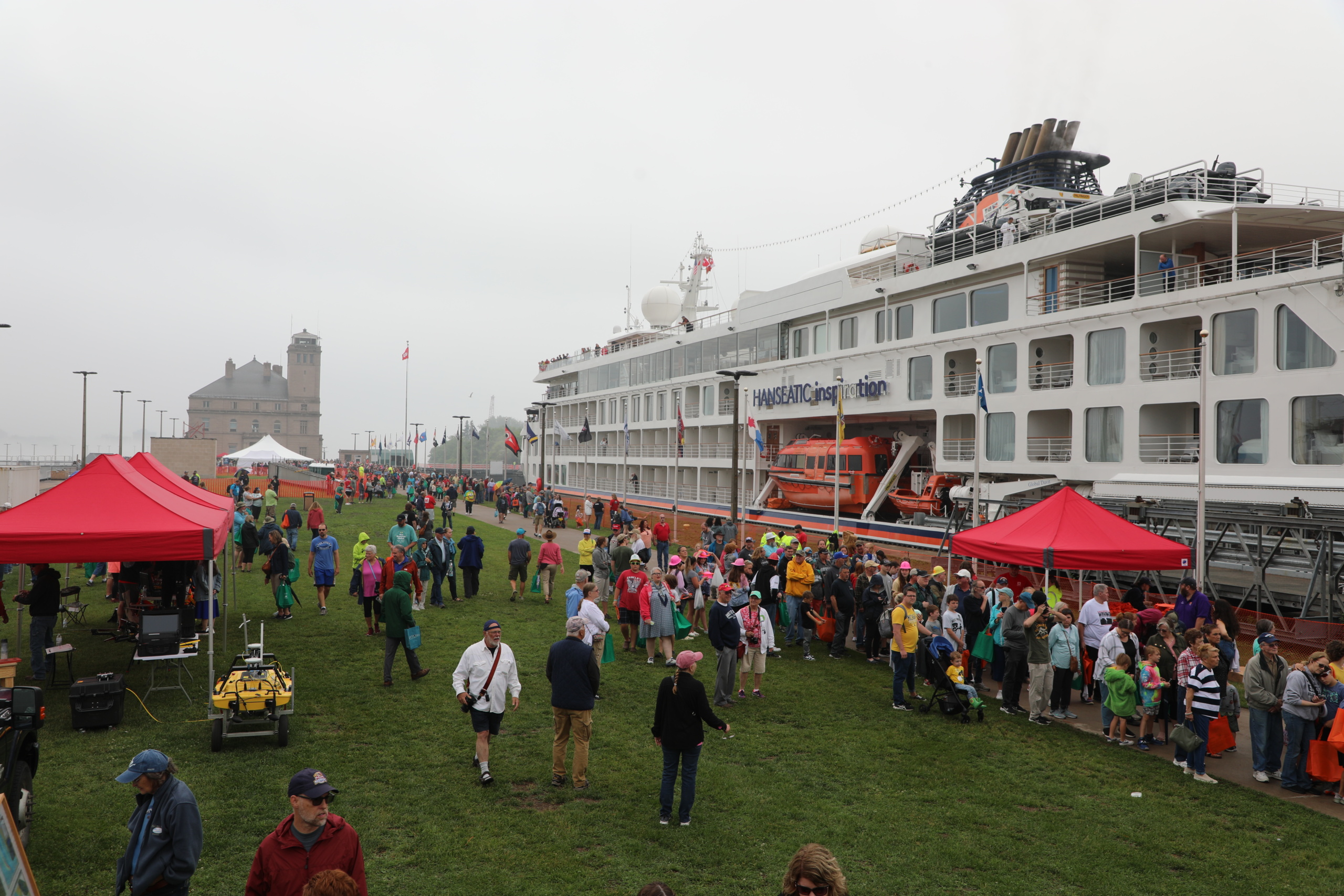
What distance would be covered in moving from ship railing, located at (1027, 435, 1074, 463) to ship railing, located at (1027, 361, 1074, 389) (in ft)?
4.61

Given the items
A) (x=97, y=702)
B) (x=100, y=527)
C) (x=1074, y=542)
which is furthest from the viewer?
(x=1074, y=542)

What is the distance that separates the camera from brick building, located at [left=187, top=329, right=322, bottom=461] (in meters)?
139

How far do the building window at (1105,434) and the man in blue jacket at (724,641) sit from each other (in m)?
13.6

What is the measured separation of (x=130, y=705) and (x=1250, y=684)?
1346 cm

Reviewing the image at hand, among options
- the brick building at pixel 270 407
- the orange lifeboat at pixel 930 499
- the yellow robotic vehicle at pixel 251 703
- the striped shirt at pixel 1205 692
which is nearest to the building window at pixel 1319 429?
the striped shirt at pixel 1205 692

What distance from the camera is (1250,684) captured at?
8961 millimetres

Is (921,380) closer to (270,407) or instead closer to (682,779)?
(682,779)

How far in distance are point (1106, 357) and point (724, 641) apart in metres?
15.0

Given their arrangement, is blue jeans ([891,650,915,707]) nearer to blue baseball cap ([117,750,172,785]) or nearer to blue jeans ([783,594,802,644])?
blue jeans ([783,594,802,644])

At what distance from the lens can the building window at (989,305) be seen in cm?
2383

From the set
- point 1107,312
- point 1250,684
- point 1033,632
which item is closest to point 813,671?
point 1033,632

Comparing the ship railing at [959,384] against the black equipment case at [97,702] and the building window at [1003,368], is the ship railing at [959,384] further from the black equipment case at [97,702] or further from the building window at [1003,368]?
the black equipment case at [97,702]

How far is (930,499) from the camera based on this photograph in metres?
25.3

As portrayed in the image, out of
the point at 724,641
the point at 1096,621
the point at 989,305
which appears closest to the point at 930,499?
the point at 989,305
